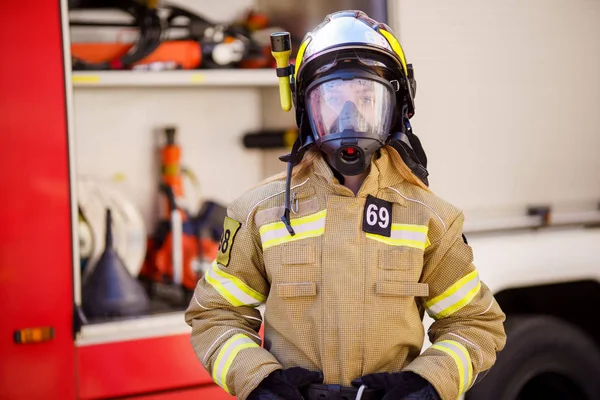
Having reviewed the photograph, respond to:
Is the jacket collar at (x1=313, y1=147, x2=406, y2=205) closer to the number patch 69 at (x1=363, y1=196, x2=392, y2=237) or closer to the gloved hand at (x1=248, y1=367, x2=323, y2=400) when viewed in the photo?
the number patch 69 at (x1=363, y1=196, x2=392, y2=237)

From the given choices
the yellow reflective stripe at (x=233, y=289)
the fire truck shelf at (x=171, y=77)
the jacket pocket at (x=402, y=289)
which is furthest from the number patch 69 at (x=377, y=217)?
the fire truck shelf at (x=171, y=77)

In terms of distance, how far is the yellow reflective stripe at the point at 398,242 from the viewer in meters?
1.85

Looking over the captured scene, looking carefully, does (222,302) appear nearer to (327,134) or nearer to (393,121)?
(327,134)

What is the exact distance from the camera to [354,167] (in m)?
1.79

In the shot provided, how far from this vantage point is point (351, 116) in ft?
5.92

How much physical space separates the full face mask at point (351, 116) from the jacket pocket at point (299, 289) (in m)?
0.26

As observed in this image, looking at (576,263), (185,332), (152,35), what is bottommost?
(185,332)

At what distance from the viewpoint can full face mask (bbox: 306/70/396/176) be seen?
5.88 ft

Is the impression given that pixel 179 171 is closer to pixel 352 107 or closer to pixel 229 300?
pixel 229 300

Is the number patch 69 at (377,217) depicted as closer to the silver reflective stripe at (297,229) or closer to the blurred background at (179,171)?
the silver reflective stripe at (297,229)

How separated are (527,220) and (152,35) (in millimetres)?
1735

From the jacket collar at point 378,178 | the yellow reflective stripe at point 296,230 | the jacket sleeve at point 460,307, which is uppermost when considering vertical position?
the jacket collar at point 378,178

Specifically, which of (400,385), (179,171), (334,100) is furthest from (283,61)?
(179,171)

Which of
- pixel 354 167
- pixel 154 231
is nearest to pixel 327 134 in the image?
pixel 354 167
